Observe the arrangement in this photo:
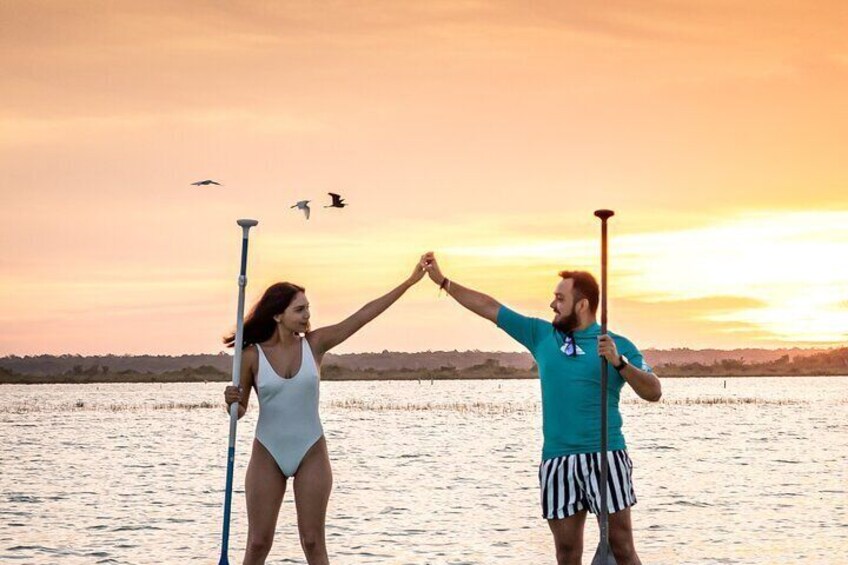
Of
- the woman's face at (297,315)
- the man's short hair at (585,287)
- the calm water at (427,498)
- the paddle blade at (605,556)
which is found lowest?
the calm water at (427,498)

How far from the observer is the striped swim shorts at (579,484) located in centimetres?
793

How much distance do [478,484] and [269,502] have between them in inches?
771

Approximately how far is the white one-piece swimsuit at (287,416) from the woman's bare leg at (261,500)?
68mm

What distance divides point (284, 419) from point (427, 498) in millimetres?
16542

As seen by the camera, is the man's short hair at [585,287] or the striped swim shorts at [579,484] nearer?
the striped swim shorts at [579,484]

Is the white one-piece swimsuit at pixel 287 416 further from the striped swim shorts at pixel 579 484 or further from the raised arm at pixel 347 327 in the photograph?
the striped swim shorts at pixel 579 484

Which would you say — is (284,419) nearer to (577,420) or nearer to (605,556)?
(577,420)

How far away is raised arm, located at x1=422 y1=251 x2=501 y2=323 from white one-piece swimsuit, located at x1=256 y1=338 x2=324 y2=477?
1.09 metres

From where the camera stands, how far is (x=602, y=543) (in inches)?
325

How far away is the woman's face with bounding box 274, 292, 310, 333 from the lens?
27.1ft

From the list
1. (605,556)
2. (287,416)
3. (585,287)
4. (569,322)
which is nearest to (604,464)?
(605,556)

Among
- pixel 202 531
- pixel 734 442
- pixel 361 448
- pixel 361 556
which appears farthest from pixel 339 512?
pixel 734 442

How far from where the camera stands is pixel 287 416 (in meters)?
8.21

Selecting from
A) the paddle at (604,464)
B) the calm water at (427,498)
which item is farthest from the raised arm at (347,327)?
the calm water at (427,498)
